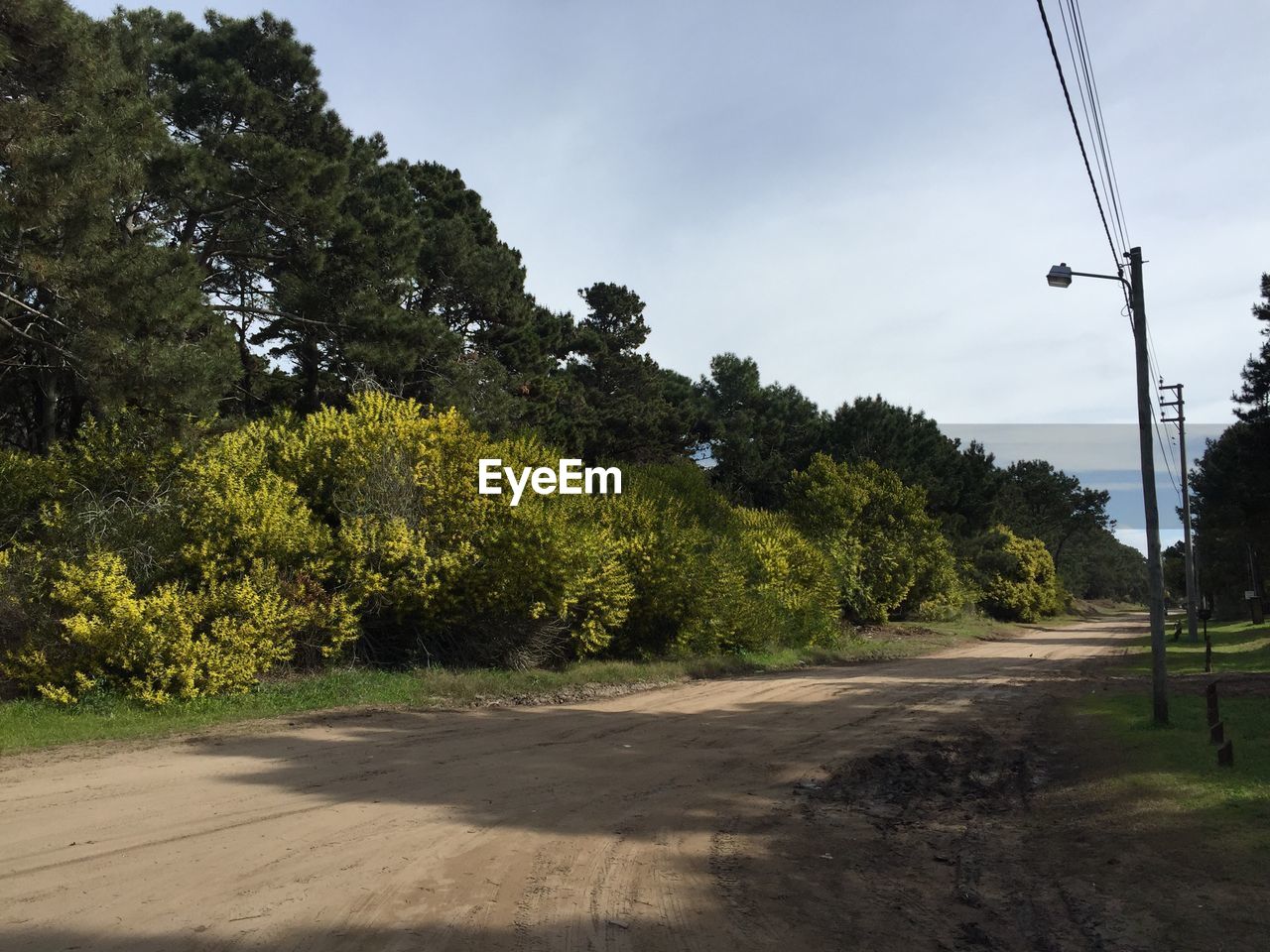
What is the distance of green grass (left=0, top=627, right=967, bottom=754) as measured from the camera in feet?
41.5

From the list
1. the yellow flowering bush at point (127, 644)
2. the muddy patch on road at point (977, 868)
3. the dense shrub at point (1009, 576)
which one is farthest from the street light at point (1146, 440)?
the dense shrub at point (1009, 576)

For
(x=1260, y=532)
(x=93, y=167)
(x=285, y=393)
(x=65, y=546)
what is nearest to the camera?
(x=93, y=167)

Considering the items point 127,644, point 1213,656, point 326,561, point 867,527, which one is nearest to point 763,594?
point 326,561

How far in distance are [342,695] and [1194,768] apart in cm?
1304

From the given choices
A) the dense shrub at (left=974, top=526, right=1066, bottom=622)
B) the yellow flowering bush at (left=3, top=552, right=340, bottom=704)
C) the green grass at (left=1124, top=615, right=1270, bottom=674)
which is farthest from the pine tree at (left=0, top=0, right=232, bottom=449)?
the dense shrub at (left=974, top=526, right=1066, bottom=622)

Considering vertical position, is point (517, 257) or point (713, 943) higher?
point (517, 257)

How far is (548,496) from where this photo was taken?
20.6 meters

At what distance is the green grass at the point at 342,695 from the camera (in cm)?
1265

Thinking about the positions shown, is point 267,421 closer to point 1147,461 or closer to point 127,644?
point 127,644

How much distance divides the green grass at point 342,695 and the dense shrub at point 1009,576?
3932cm

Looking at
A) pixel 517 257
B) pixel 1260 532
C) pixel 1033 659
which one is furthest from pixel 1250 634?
pixel 517 257

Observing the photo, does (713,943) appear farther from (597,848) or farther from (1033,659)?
(1033,659)

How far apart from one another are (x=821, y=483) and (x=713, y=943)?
121 ft

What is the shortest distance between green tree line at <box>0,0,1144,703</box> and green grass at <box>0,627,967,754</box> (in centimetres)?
50
